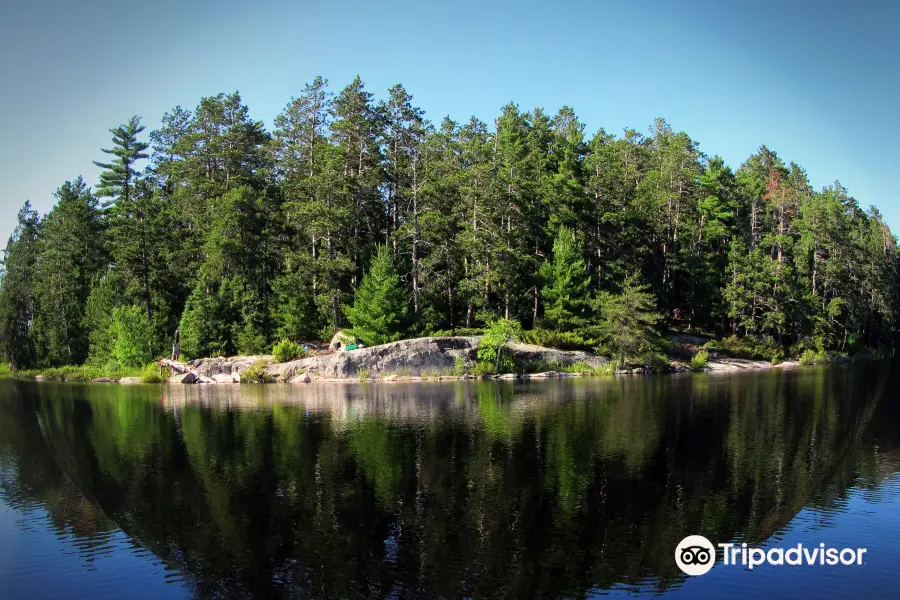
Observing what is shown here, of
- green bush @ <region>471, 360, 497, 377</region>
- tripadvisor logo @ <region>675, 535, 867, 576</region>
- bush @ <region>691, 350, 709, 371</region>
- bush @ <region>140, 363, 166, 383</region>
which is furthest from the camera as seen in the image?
bush @ <region>691, 350, 709, 371</region>

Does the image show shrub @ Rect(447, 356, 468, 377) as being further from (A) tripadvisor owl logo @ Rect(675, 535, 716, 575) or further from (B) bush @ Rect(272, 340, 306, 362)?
(A) tripadvisor owl logo @ Rect(675, 535, 716, 575)

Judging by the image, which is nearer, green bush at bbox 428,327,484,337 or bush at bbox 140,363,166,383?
bush at bbox 140,363,166,383

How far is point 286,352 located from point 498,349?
19497 mm

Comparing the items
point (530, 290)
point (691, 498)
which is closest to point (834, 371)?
point (530, 290)

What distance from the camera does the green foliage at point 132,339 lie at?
2452 inches

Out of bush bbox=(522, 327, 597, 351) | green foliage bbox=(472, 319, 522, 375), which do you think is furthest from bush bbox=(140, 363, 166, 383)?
bush bbox=(522, 327, 597, 351)

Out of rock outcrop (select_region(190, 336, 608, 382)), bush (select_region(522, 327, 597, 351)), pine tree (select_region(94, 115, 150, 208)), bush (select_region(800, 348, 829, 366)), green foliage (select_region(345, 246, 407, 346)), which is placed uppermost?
pine tree (select_region(94, 115, 150, 208))

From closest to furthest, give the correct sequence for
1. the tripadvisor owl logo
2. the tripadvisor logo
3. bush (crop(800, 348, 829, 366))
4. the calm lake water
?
the calm lake water
the tripadvisor owl logo
the tripadvisor logo
bush (crop(800, 348, 829, 366))

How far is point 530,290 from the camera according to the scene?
63.4 m

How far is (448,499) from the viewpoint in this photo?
19750 mm

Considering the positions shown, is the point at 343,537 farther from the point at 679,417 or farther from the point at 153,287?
the point at 153,287

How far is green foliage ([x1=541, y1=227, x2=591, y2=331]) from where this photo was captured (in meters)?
60.2

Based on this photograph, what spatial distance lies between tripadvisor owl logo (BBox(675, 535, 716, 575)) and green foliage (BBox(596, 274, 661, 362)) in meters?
41.5

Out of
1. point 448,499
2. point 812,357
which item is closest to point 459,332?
point 812,357
